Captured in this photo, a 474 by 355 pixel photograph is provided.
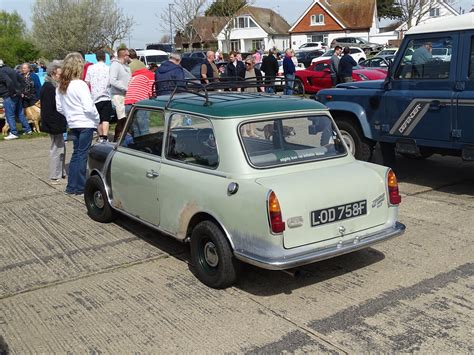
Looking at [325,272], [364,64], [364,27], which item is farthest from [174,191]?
[364,27]

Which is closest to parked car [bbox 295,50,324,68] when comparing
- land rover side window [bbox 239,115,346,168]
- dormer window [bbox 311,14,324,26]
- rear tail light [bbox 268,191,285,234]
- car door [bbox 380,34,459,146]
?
car door [bbox 380,34,459,146]

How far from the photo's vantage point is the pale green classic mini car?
13.6 ft

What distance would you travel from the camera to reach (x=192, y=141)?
488cm

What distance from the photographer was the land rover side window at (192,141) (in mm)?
4633

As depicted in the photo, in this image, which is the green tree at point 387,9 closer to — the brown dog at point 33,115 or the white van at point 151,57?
the white van at point 151,57

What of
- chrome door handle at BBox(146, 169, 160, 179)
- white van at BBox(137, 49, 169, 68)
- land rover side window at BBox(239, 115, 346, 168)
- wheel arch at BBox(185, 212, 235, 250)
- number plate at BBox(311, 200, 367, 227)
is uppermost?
white van at BBox(137, 49, 169, 68)

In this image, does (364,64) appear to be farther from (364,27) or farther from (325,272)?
(364,27)

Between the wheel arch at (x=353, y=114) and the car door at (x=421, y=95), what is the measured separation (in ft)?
0.91

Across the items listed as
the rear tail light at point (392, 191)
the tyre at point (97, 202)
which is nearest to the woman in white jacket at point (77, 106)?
the tyre at point (97, 202)

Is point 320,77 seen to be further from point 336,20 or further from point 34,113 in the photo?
point 336,20

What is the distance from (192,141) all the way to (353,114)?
410cm

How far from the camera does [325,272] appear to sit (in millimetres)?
4816

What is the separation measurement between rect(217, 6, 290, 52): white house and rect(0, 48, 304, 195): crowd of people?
58646 mm

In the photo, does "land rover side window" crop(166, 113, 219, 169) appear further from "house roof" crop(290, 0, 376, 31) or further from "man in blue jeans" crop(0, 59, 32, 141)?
"house roof" crop(290, 0, 376, 31)
